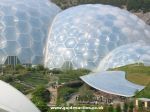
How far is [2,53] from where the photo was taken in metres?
32.8

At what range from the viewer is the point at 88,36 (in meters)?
31.7

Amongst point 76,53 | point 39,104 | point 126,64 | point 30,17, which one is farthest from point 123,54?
point 39,104

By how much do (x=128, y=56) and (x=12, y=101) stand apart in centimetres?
1940

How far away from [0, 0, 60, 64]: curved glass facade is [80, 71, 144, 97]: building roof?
26.3ft

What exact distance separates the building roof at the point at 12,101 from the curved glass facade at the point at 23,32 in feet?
73.2

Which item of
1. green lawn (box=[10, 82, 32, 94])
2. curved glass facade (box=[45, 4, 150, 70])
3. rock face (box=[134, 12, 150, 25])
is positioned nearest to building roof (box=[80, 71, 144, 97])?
green lawn (box=[10, 82, 32, 94])

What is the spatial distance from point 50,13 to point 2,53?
5384 millimetres

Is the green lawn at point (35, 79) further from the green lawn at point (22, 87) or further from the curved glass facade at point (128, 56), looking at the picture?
the curved glass facade at point (128, 56)

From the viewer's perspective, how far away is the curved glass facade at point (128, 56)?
28562mm

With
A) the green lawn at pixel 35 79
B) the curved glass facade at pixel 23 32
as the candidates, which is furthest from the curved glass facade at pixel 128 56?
the curved glass facade at pixel 23 32

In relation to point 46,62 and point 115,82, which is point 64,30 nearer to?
point 46,62

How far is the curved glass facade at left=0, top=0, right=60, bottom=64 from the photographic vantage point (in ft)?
108

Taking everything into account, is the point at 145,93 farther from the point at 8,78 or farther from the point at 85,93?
the point at 8,78

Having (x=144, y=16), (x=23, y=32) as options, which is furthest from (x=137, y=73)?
(x=144, y=16)
